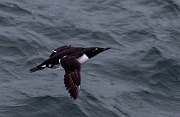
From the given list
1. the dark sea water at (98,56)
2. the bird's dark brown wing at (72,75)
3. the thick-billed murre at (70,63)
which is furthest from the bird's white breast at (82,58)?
the dark sea water at (98,56)

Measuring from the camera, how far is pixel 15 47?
58.1 ft

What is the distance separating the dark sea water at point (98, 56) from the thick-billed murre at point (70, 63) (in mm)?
1021

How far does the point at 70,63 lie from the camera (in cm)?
1427

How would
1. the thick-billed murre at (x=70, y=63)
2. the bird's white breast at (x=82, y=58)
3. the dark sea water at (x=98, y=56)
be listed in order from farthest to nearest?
the dark sea water at (x=98, y=56), the bird's white breast at (x=82, y=58), the thick-billed murre at (x=70, y=63)

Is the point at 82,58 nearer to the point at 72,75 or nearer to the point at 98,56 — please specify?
the point at 72,75

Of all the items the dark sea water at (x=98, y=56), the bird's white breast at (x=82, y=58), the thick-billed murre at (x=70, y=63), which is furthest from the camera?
the dark sea water at (x=98, y=56)

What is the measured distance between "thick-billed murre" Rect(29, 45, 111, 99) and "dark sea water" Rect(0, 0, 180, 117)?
3.35 ft

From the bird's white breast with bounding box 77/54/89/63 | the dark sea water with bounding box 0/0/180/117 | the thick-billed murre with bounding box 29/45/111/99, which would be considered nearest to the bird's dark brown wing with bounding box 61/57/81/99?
the thick-billed murre with bounding box 29/45/111/99

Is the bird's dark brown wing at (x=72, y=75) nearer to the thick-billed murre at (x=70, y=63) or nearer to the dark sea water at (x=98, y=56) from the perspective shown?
the thick-billed murre at (x=70, y=63)

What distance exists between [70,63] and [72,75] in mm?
439

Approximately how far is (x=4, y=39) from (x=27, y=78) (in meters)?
2.47

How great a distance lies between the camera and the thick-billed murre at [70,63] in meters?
13.8

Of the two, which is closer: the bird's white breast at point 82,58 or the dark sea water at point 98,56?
the bird's white breast at point 82,58

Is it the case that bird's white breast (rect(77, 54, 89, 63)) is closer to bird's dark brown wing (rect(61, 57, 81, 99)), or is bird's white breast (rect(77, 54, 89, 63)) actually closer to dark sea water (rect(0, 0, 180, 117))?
bird's dark brown wing (rect(61, 57, 81, 99))
